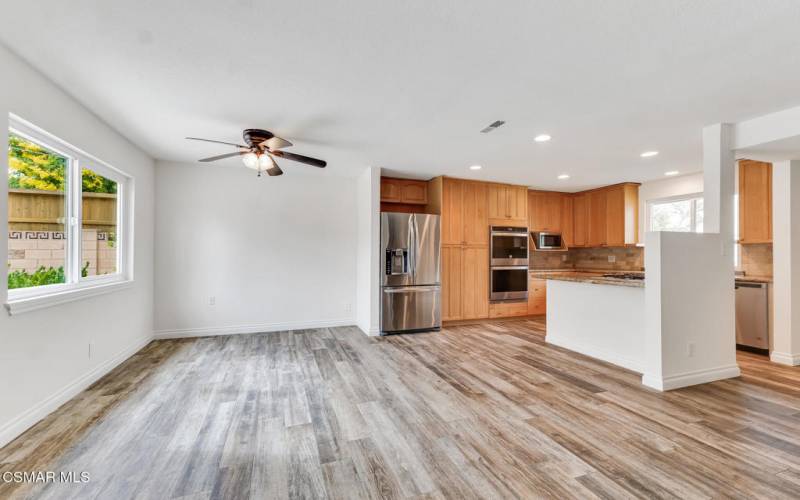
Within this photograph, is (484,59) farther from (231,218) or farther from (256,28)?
(231,218)

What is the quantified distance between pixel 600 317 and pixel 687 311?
86 cm

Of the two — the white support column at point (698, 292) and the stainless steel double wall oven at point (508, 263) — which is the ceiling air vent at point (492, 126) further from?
the stainless steel double wall oven at point (508, 263)

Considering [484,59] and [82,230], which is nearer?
[484,59]

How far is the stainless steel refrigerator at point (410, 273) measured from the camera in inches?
196

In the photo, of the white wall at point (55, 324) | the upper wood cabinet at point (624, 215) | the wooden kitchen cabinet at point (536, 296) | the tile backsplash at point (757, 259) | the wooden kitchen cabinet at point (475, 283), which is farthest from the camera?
the wooden kitchen cabinet at point (536, 296)

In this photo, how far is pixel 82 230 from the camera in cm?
309

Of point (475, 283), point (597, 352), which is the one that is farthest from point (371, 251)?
point (597, 352)

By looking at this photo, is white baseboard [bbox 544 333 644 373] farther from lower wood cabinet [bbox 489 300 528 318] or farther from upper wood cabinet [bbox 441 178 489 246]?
upper wood cabinet [bbox 441 178 489 246]

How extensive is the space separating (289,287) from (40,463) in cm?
341

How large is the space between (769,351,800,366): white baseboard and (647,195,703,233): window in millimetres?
2047

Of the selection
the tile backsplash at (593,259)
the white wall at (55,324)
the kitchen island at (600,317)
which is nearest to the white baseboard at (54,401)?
the white wall at (55,324)

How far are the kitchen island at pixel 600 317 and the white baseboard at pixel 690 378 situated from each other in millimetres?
371

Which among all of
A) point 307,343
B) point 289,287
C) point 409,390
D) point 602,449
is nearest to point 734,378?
point 602,449

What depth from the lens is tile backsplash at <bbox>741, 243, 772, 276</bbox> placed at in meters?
4.25
